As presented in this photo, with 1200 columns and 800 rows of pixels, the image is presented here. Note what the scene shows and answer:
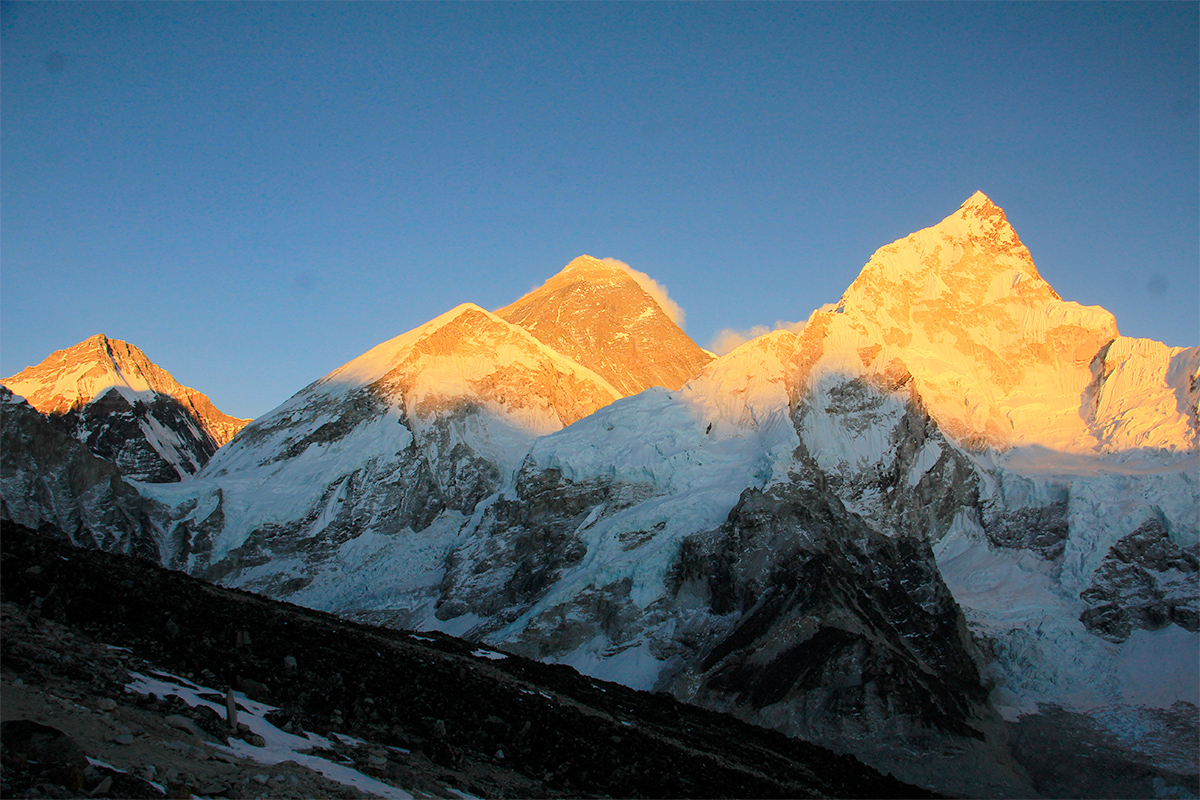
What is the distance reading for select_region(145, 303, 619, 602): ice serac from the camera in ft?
451

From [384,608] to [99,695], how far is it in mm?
108031

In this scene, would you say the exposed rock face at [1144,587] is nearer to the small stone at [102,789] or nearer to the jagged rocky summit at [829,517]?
the jagged rocky summit at [829,517]

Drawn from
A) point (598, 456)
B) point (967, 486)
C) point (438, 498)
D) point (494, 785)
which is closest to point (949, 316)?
point (967, 486)

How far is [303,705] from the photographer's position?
82.8ft

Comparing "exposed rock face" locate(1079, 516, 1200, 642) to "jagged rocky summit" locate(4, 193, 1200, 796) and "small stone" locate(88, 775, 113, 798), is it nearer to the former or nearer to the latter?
"jagged rocky summit" locate(4, 193, 1200, 796)

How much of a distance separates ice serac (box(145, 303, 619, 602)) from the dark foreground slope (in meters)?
93.4

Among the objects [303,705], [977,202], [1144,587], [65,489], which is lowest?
[303,705]

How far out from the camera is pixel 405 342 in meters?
181

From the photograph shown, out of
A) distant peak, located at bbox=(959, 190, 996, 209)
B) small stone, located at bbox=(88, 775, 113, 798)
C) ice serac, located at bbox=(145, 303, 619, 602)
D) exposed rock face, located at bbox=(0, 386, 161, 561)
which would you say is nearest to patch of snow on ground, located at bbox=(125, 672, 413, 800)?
small stone, located at bbox=(88, 775, 113, 798)

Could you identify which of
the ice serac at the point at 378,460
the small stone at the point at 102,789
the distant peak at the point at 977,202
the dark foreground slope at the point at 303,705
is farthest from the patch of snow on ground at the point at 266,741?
the distant peak at the point at 977,202

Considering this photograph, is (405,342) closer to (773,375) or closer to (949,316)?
(773,375)

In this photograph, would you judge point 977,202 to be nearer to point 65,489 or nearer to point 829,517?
point 829,517

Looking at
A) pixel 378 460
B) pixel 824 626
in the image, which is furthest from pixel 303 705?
pixel 378 460

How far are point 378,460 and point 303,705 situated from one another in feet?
426
